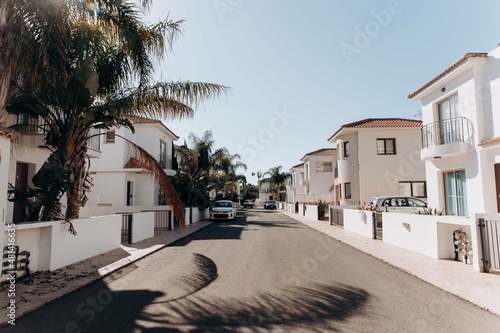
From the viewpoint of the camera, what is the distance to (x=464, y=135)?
1199cm

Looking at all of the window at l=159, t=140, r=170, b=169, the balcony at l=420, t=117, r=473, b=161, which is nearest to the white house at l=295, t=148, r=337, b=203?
the window at l=159, t=140, r=170, b=169

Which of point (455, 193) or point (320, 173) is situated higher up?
point (320, 173)

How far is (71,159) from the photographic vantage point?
9.19m

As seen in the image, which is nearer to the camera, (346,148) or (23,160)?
(23,160)

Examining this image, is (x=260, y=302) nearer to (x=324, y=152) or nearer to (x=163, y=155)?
(x=163, y=155)

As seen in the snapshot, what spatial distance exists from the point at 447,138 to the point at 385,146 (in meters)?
12.7

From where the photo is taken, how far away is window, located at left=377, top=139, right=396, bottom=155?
25.6 meters

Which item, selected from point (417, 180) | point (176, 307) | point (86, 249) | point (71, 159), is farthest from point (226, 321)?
point (417, 180)

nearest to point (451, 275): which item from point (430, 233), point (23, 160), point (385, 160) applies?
point (430, 233)

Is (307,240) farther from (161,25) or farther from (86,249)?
(161,25)

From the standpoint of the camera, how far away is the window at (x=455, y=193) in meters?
12.5

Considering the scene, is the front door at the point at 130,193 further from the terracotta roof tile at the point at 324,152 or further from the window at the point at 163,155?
the terracotta roof tile at the point at 324,152

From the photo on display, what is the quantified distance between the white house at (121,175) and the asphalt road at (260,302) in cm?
1331

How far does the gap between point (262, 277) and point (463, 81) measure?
1086 centimetres
